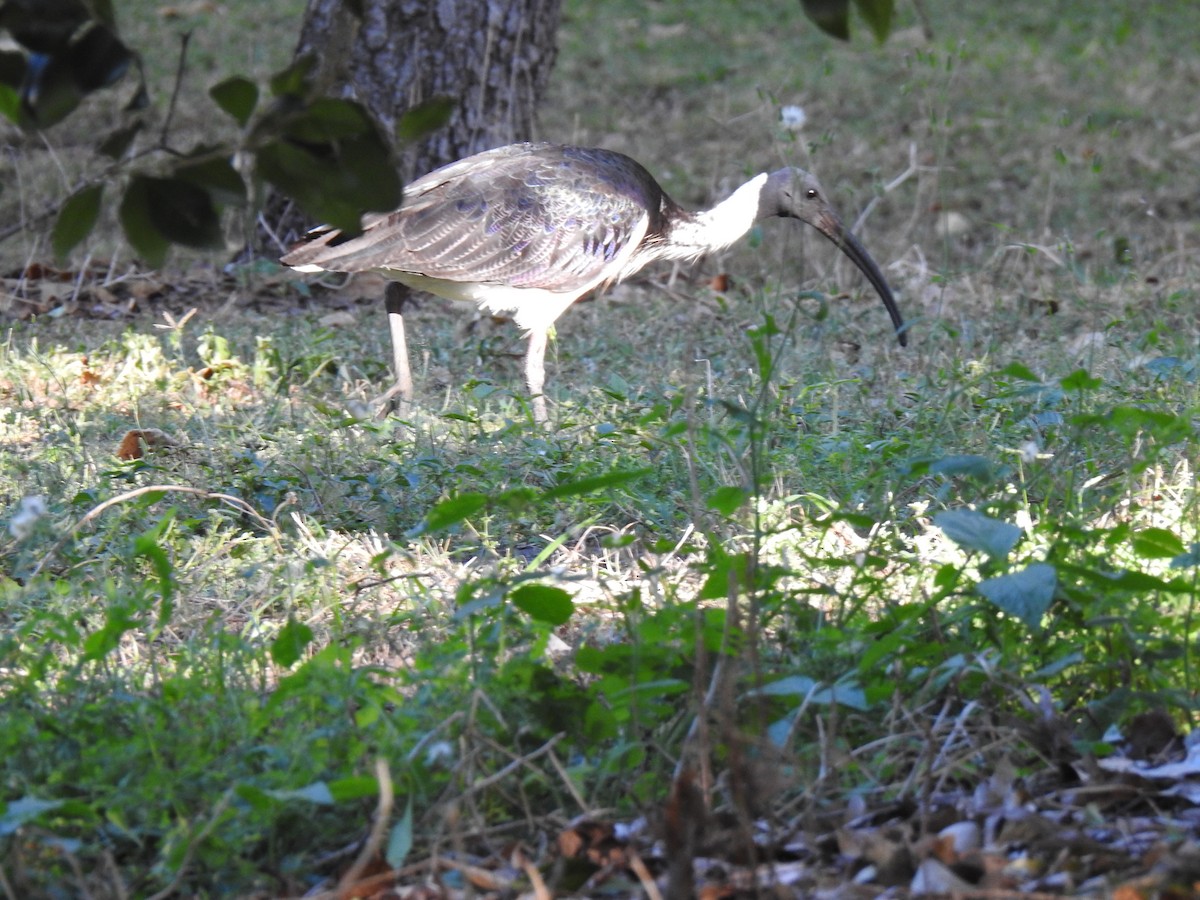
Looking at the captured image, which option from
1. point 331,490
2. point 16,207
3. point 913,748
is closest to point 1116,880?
point 913,748

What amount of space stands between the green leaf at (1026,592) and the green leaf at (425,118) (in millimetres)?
1182

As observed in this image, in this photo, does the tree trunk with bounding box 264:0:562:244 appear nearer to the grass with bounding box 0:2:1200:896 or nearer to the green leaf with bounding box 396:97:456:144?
the grass with bounding box 0:2:1200:896

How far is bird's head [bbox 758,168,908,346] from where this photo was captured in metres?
6.41

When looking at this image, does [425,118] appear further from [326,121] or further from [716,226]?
[716,226]

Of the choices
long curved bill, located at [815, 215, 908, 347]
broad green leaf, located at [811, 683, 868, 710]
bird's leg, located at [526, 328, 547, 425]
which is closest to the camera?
broad green leaf, located at [811, 683, 868, 710]

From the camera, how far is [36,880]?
2021mm

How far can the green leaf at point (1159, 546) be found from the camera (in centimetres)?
256

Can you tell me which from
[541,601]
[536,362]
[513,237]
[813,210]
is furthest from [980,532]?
[813,210]

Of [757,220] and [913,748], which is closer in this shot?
[913,748]

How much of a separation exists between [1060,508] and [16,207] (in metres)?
7.54

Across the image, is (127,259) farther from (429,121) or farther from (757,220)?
(429,121)

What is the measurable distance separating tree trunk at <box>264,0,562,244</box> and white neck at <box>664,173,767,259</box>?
1747mm

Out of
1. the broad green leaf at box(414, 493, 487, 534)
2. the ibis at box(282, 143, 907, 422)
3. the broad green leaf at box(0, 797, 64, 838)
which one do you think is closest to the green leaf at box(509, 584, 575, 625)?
the broad green leaf at box(414, 493, 487, 534)

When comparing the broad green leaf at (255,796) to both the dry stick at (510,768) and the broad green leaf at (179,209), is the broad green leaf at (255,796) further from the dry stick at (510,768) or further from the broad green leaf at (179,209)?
the broad green leaf at (179,209)
